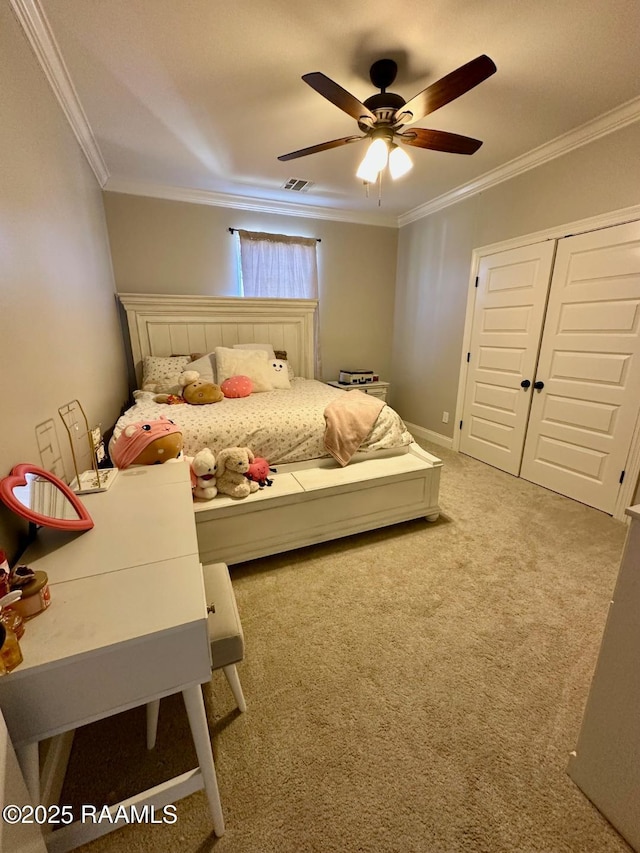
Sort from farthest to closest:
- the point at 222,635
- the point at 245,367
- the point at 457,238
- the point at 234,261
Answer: the point at 234,261 < the point at 457,238 < the point at 245,367 < the point at 222,635

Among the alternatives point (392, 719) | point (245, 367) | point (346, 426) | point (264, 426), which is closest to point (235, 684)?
point (392, 719)

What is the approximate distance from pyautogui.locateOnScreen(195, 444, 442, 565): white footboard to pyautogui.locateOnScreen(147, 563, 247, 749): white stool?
0.62 metres

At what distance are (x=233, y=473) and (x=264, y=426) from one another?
1.25ft

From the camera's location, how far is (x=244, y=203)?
3.46 m

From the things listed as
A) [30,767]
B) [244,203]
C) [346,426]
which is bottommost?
[30,767]

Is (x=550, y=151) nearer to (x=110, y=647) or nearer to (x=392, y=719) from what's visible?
(x=392, y=719)

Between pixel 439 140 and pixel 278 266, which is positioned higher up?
pixel 439 140

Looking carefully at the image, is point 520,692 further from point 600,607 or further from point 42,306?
point 42,306

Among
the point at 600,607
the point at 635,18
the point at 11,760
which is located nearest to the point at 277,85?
the point at 635,18

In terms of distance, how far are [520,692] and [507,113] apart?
3.03 m

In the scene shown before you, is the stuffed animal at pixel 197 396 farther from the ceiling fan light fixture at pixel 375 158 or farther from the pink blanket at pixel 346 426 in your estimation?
the ceiling fan light fixture at pixel 375 158

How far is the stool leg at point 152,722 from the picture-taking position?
104 centimetres

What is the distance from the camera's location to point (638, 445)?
7.45 ft

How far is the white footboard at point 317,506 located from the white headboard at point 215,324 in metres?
1.94
